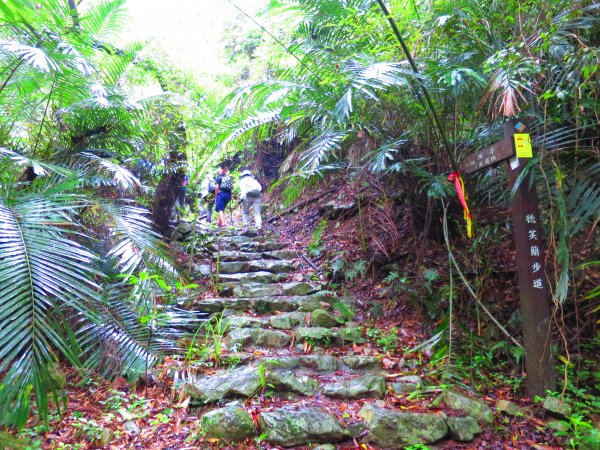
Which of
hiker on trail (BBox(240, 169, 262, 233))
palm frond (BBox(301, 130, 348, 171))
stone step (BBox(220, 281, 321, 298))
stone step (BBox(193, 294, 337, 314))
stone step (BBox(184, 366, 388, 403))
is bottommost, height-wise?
stone step (BBox(184, 366, 388, 403))

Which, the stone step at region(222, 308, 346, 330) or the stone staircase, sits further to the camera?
the stone step at region(222, 308, 346, 330)

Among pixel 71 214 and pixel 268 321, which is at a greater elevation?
pixel 71 214

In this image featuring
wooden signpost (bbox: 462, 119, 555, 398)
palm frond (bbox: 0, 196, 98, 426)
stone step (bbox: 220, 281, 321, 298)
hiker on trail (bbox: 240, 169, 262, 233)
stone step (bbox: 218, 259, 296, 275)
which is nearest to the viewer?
palm frond (bbox: 0, 196, 98, 426)

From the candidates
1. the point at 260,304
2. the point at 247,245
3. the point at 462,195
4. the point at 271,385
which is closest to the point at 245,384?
the point at 271,385

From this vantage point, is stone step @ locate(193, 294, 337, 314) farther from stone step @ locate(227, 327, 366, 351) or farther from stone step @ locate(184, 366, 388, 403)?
stone step @ locate(184, 366, 388, 403)

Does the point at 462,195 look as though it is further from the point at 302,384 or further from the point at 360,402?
the point at 302,384

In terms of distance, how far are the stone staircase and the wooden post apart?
49cm

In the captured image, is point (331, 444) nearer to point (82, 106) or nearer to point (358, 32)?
A: point (358, 32)

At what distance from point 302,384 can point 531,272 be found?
1.87 metres

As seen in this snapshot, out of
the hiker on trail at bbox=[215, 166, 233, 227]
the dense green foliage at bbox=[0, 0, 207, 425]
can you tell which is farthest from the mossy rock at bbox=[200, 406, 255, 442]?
the hiker on trail at bbox=[215, 166, 233, 227]

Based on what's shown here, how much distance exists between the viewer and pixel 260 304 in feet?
14.4

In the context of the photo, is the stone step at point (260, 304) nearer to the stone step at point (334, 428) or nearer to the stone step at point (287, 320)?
the stone step at point (287, 320)

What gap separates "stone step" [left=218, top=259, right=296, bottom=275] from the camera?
5496mm

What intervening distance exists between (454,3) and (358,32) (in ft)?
2.77
